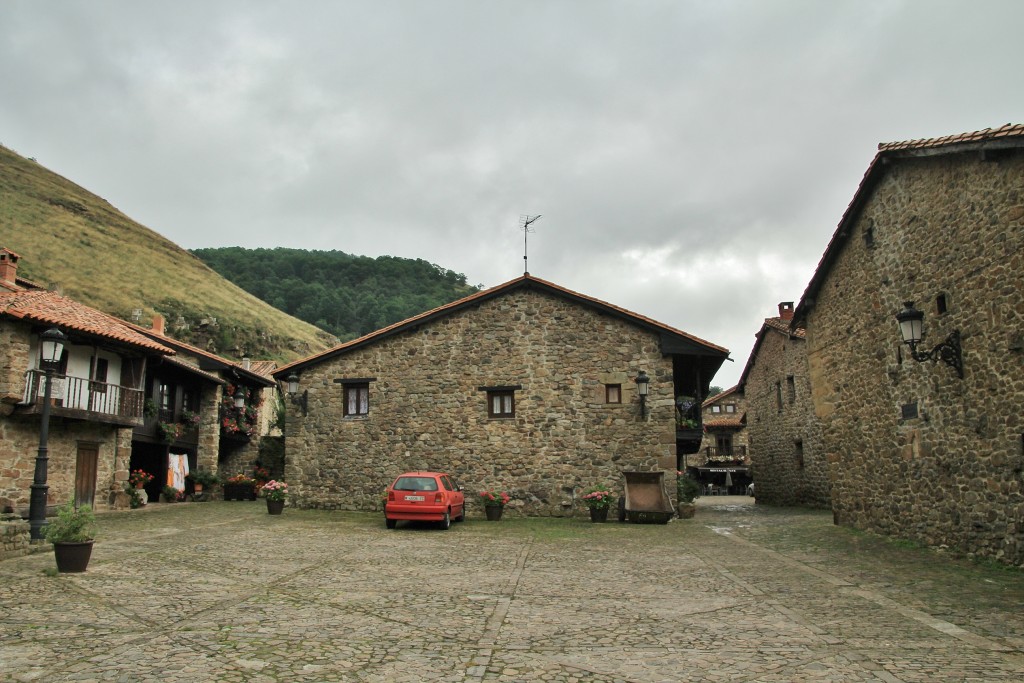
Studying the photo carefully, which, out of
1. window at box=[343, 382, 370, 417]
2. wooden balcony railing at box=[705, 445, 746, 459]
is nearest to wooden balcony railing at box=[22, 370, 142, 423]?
window at box=[343, 382, 370, 417]

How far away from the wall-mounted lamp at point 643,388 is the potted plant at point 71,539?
13420 mm

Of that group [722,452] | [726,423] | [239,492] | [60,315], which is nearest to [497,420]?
[60,315]

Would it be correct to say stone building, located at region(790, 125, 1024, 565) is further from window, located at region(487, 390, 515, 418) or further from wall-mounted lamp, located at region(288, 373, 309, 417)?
wall-mounted lamp, located at region(288, 373, 309, 417)

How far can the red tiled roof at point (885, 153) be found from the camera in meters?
9.55

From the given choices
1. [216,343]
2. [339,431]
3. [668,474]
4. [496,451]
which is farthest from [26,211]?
[668,474]

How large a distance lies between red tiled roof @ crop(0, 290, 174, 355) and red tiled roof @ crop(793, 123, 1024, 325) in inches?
732

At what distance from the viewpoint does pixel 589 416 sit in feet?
65.1

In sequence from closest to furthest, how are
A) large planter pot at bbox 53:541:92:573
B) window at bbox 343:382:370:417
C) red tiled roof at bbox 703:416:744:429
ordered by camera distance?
large planter pot at bbox 53:541:92:573, window at bbox 343:382:370:417, red tiled roof at bbox 703:416:744:429

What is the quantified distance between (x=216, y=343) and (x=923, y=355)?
50.6 meters

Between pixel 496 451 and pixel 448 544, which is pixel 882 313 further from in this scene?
pixel 496 451

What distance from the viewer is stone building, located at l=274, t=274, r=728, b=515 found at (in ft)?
64.6

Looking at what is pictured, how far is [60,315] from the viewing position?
18516 millimetres

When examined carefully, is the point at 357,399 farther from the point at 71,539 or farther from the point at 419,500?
the point at 71,539

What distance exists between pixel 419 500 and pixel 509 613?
9.21 meters
